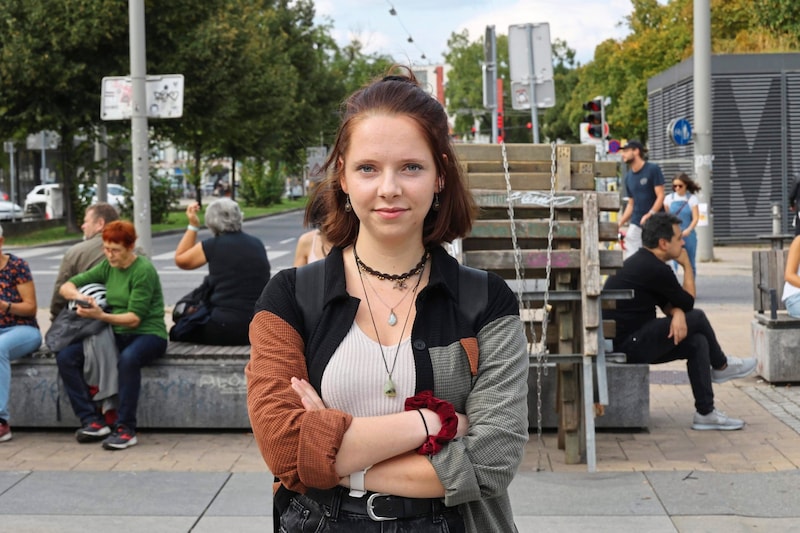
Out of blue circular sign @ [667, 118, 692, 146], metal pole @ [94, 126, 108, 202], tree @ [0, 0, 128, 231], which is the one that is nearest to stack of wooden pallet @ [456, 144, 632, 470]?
blue circular sign @ [667, 118, 692, 146]

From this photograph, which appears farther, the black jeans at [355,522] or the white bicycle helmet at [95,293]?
the white bicycle helmet at [95,293]

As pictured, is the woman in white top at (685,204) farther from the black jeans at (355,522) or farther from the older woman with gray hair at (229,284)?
the black jeans at (355,522)

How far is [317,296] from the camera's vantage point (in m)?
2.51

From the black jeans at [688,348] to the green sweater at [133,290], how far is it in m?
2.94

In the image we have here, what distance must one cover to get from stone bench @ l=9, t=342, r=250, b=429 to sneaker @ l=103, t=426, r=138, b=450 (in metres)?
0.36

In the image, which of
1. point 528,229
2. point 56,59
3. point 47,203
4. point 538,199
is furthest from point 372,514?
point 47,203

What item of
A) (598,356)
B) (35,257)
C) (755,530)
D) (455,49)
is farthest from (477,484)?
(455,49)

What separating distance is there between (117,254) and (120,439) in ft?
3.78

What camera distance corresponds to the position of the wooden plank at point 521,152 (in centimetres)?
673

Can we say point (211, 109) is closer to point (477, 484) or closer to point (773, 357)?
point (773, 357)

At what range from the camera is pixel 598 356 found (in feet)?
21.5

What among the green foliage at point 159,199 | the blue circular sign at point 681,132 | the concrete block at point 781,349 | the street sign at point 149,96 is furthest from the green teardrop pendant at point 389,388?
the green foliage at point 159,199

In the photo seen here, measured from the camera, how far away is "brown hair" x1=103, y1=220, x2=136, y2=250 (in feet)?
24.8

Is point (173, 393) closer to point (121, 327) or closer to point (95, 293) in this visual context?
point (121, 327)
